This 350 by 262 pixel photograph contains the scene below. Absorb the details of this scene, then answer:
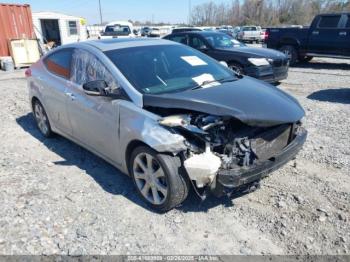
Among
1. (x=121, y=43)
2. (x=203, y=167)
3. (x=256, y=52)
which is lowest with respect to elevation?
(x=203, y=167)

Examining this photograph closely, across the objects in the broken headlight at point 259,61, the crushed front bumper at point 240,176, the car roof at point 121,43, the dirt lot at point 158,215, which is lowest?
the dirt lot at point 158,215

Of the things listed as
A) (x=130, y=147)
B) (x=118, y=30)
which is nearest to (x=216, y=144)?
(x=130, y=147)

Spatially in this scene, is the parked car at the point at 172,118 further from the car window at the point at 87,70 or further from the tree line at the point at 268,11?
the tree line at the point at 268,11

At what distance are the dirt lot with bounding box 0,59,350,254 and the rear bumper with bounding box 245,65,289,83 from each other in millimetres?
3399

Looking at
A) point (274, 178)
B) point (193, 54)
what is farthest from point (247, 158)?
point (193, 54)

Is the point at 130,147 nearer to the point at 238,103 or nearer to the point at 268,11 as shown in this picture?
the point at 238,103

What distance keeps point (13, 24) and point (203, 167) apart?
49.7 feet

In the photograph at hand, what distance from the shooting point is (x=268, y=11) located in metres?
68.1

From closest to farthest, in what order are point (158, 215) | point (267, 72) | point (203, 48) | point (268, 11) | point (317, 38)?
point (158, 215)
point (267, 72)
point (203, 48)
point (317, 38)
point (268, 11)

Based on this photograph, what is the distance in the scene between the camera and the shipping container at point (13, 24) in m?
14.2

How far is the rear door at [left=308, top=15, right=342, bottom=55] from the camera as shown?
1191 cm

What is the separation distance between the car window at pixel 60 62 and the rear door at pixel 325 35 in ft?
Result: 35.0

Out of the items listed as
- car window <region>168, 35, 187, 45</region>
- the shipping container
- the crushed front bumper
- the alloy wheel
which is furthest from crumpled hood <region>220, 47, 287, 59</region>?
the shipping container

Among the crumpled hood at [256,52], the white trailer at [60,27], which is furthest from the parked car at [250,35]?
the crumpled hood at [256,52]
